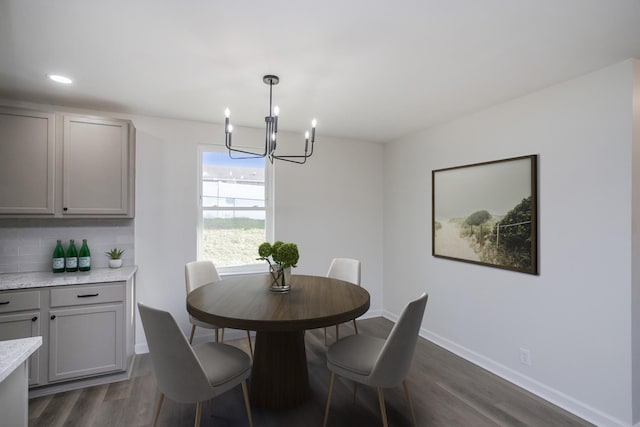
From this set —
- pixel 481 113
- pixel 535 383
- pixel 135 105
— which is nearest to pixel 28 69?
pixel 135 105

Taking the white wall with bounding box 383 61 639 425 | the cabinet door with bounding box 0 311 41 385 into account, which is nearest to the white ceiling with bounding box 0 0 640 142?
the white wall with bounding box 383 61 639 425

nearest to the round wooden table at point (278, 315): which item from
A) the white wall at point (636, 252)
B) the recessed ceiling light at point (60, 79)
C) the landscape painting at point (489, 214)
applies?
the landscape painting at point (489, 214)

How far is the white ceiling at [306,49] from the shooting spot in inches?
63.7

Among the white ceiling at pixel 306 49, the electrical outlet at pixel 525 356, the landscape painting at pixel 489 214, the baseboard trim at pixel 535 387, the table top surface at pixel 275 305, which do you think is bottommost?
the baseboard trim at pixel 535 387

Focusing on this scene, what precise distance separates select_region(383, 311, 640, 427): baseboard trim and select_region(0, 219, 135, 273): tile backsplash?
11.4 feet

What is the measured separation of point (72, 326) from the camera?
256 cm

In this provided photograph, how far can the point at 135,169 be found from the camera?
327cm

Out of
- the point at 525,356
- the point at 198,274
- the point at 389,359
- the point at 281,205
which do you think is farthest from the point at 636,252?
the point at 198,274

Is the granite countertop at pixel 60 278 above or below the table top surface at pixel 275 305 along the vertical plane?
above

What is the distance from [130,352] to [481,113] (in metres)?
4.03

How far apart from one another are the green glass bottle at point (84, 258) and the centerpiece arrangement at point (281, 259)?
70.0 inches

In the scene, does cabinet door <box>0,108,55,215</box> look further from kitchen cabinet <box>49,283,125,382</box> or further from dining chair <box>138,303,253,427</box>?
dining chair <box>138,303,253,427</box>

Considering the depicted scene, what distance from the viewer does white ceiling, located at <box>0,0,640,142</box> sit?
1618mm

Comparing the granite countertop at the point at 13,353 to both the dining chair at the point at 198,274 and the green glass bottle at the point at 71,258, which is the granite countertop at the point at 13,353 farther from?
the green glass bottle at the point at 71,258
